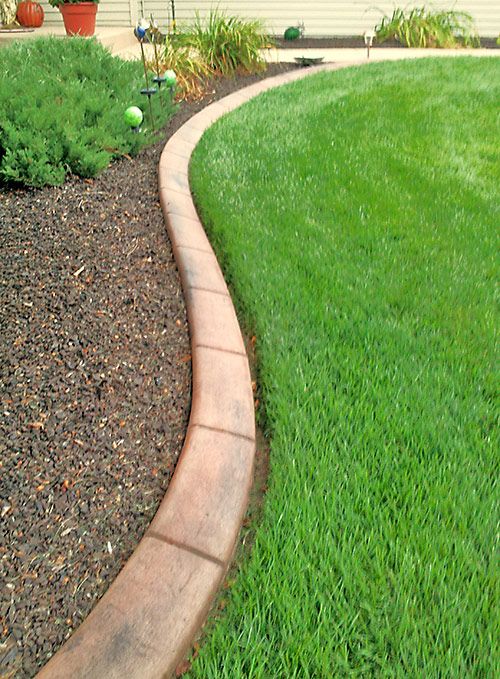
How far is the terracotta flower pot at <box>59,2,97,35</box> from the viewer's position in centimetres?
820

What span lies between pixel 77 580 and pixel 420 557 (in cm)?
80

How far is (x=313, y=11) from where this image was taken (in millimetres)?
10250

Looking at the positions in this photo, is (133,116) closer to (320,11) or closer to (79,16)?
(79,16)

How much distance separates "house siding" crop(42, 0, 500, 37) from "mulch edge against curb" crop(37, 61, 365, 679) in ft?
31.1

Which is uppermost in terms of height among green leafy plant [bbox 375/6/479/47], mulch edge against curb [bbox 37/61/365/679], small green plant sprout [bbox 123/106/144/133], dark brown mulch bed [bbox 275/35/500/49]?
green leafy plant [bbox 375/6/479/47]

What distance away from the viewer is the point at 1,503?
5.09 ft

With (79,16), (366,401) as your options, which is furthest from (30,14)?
(366,401)

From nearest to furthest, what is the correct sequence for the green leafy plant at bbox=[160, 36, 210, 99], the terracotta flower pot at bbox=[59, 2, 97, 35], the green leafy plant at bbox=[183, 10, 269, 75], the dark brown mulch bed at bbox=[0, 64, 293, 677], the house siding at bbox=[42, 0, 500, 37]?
the dark brown mulch bed at bbox=[0, 64, 293, 677], the green leafy plant at bbox=[160, 36, 210, 99], the green leafy plant at bbox=[183, 10, 269, 75], the terracotta flower pot at bbox=[59, 2, 97, 35], the house siding at bbox=[42, 0, 500, 37]

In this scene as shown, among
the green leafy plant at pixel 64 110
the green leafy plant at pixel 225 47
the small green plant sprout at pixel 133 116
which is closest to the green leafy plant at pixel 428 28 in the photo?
the green leafy plant at pixel 225 47

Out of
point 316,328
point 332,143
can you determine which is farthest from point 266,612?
point 332,143

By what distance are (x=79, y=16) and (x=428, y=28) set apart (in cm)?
545

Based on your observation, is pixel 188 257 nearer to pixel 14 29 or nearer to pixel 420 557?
pixel 420 557

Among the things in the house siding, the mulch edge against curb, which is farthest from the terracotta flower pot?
the mulch edge against curb

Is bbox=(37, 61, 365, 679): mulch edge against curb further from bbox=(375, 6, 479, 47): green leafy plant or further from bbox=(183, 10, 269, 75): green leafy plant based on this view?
bbox=(375, 6, 479, 47): green leafy plant
